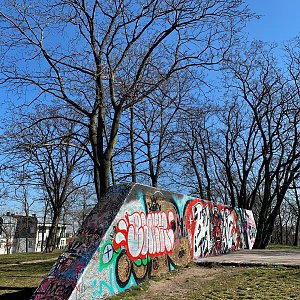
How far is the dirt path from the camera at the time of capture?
729cm

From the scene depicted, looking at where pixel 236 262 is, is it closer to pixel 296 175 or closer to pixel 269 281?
pixel 269 281

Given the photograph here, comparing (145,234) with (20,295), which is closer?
(20,295)

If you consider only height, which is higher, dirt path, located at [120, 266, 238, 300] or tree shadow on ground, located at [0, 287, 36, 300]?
dirt path, located at [120, 266, 238, 300]

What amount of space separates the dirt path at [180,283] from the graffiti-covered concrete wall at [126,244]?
1.06 ft

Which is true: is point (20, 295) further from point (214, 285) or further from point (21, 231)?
point (21, 231)

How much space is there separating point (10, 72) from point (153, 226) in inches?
265

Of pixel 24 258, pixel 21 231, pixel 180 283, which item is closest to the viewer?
pixel 180 283

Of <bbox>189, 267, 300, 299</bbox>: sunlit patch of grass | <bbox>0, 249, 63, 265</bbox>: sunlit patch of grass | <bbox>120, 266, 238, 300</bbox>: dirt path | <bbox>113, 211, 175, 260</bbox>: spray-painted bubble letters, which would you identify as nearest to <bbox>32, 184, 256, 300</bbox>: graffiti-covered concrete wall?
<bbox>113, 211, 175, 260</bbox>: spray-painted bubble letters

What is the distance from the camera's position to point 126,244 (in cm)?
789

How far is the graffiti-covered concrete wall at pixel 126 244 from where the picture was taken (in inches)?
262

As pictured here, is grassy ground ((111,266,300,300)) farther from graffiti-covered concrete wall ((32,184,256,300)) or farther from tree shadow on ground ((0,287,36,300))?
tree shadow on ground ((0,287,36,300))

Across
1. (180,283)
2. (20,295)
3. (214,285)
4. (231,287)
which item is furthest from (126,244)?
(20,295)

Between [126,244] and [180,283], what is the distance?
5.37 ft

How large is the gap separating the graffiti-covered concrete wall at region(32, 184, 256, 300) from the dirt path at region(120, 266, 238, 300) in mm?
324
